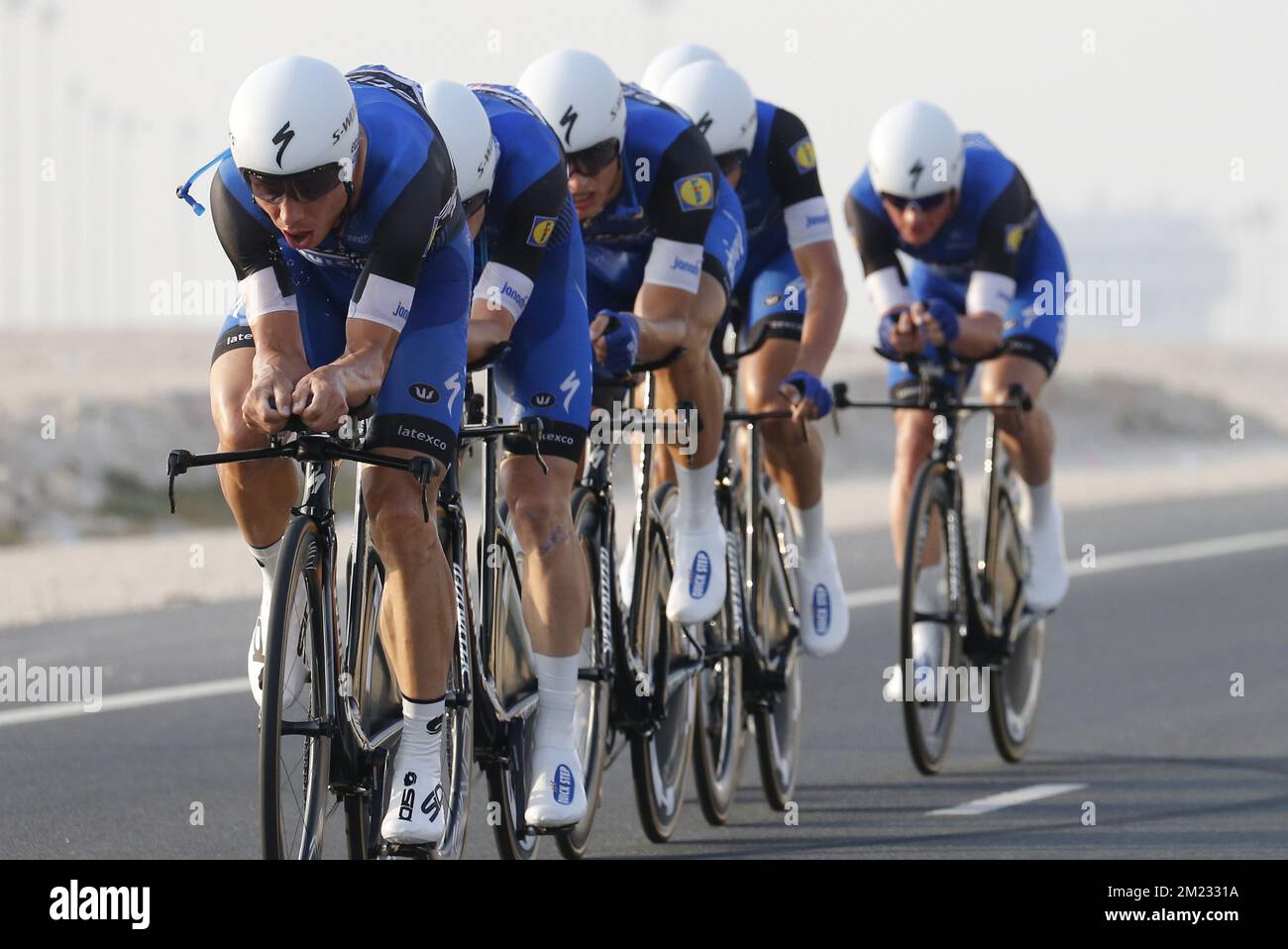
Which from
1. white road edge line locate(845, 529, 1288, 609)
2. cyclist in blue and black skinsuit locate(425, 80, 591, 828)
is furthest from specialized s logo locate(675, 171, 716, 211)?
white road edge line locate(845, 529, 1288, 609)

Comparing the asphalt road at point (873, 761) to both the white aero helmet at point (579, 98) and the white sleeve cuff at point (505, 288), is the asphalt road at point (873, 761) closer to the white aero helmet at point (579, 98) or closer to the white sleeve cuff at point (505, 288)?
the white sleeve cuff at point (505, 288)

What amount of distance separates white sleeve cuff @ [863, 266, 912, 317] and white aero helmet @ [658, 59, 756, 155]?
92 centimetres

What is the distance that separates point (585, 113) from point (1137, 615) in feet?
25.3

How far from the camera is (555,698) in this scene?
6223 mm

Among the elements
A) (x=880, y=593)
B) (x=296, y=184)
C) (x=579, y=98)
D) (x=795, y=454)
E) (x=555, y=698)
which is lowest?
(x=555, y=698)

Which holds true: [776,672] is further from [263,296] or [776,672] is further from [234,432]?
→ [263,296]

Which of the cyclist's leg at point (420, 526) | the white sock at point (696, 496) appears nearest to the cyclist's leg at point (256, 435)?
the cyclist's leg at point (420, 526)

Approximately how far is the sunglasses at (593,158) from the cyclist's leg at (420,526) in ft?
3.94

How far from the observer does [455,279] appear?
5.41 metres

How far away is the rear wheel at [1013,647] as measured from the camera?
8.61 m

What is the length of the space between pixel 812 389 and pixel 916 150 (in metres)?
1.16

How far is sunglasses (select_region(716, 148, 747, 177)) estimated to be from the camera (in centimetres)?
799

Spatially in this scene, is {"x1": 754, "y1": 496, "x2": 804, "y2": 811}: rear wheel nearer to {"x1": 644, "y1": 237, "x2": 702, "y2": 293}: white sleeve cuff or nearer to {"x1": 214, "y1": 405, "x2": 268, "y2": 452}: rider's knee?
{"x1": 644, "y1": 237, "x2": 702, "y2": 293}: white sleeve cuff

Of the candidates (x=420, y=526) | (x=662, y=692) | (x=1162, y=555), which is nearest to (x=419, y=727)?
(x=420, y=526)
